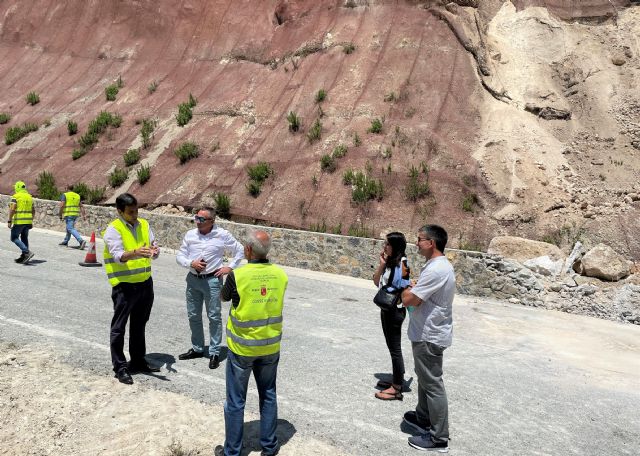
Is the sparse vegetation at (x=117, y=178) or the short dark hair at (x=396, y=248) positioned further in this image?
the sparse vegetation at (x=117, y=178)

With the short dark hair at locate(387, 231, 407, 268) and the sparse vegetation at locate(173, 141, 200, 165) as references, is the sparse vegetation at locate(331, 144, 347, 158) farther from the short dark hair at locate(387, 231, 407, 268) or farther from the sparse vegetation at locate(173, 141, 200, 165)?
the short dark hair at locate(387, 231, 407, 268)

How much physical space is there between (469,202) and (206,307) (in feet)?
39.2

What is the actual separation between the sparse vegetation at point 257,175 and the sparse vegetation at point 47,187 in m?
8.95

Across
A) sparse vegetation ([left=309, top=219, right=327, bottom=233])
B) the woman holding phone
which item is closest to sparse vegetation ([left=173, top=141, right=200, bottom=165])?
sparse vegetation ([left=309, top=219, right=327, bottom=233])

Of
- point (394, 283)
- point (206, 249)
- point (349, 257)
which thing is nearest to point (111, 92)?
point (349, 257)

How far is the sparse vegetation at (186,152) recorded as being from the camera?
21.9m

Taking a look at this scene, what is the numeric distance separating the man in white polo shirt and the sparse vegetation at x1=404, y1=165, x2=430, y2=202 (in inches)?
494

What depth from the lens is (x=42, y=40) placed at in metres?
35.1

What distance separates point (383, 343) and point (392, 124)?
44.1 ft

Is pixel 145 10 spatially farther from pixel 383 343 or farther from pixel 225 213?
pixel 383 343

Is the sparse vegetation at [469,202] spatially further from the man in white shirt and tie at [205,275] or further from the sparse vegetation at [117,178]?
the sparse vegetation at [117,178]

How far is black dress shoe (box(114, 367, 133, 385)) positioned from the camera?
553cm

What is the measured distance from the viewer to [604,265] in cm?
1195

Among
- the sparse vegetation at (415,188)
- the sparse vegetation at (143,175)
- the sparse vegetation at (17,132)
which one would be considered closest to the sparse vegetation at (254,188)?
the sparse vegetation at (143,175)
